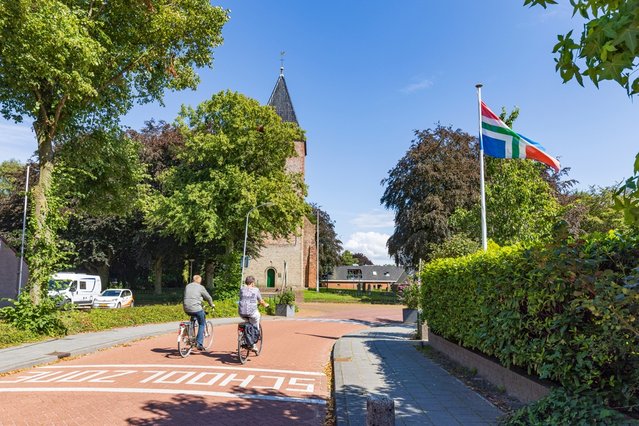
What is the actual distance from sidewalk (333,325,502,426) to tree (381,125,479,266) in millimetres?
24807

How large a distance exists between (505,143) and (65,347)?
1296cm

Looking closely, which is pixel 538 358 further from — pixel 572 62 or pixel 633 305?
pixel 572 62

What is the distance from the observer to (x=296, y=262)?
5169 cm

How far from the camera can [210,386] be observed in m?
7.50

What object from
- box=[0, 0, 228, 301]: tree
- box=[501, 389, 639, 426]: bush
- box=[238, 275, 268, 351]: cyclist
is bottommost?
box=[501, 389, 639, 426]: bush

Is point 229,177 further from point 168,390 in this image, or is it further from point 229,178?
point 168,390

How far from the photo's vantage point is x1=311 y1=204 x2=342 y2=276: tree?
65125 millimetres

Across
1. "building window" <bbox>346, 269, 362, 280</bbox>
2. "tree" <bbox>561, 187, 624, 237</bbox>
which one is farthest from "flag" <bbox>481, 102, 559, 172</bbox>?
"building window" <bbox>346, 269, 362, 280</bbox>

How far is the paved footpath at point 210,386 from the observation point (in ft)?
18.9

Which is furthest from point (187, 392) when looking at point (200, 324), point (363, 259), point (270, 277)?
point (363, 259)

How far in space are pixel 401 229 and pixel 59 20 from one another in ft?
100

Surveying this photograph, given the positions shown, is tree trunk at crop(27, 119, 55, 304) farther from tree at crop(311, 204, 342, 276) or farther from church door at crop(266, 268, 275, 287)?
tree at crop(311, 204, 342, 276)

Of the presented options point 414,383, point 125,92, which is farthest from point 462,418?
point 125,92

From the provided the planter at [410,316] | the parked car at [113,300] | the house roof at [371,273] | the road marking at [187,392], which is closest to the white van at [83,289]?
the parked car at [113,300]
